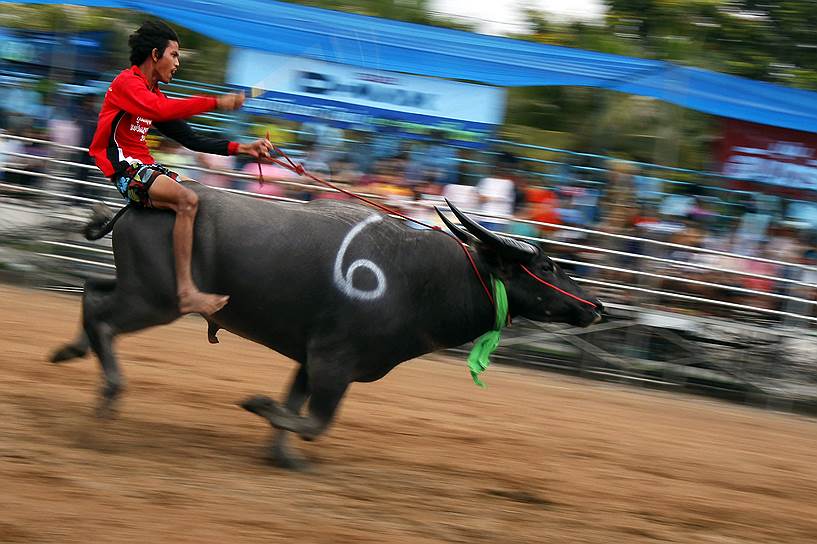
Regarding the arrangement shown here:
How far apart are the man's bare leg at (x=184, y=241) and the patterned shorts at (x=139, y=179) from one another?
7 centimetres

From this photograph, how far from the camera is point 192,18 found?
10672 millimetres

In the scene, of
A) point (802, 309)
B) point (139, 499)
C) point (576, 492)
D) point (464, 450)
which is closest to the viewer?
point (139, 499)

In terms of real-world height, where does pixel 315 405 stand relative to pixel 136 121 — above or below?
below

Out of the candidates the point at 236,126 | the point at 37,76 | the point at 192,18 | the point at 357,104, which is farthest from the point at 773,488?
the point at 37,76

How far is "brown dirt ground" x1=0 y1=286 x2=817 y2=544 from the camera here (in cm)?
427

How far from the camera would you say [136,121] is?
17.0ft

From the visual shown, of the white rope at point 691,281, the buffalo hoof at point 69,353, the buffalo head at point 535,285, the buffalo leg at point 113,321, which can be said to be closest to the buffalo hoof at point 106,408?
the buffalo leg at point 113,321

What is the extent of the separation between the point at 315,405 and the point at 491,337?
1.05 m

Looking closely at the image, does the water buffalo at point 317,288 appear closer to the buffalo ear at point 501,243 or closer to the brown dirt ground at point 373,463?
the buffalo ear at point 501,243

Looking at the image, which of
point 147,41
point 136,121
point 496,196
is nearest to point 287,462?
point 136,121

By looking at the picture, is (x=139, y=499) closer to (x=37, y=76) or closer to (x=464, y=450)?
(x=464, y=450)

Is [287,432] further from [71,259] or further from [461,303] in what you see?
[71,259]

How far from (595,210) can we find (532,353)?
1721 mm

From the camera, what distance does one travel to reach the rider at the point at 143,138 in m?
4.93
